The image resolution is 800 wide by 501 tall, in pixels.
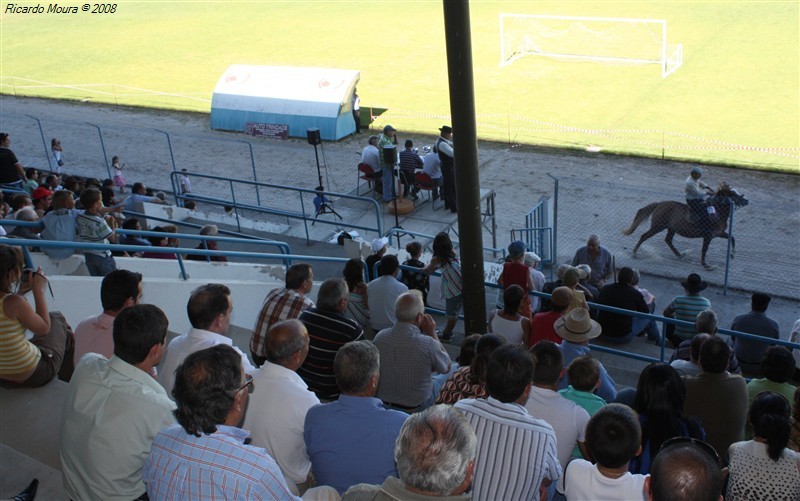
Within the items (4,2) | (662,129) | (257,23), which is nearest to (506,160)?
(662,129)

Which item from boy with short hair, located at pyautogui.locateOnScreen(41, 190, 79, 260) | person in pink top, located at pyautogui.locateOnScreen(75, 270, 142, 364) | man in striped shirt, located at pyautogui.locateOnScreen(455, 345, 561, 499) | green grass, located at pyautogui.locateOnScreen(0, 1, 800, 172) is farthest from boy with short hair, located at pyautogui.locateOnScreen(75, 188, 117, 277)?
green grass, located at pyautogui.locateOnScreen(0, 1, 800, 172)

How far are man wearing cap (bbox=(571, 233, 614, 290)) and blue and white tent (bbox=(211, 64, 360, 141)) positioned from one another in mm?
11677

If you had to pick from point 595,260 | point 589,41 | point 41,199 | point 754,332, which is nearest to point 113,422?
point 754,332

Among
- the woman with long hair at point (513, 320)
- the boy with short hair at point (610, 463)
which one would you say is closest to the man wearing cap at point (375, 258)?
the woman with long hair at point (513, 320)

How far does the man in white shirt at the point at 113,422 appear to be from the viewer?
12.2 ft

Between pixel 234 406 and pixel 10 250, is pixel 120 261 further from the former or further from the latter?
pixel 234 406

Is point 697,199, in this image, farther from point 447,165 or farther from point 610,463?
point 610,463

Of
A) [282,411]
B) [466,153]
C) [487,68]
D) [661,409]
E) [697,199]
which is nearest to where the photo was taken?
[282,411]

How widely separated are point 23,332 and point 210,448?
2621 millimetres

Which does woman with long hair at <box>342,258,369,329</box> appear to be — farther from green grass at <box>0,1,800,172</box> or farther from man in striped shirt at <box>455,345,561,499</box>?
green grass at <box>0,1,800,172</box>

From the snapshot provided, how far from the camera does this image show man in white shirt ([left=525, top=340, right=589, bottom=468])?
4.48m

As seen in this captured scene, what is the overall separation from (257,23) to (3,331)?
3698 centimetres

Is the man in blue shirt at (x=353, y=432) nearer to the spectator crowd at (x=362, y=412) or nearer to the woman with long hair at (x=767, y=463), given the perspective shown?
the spectator crowd at (x=362, y=412)

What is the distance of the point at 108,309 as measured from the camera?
5.00 meters
